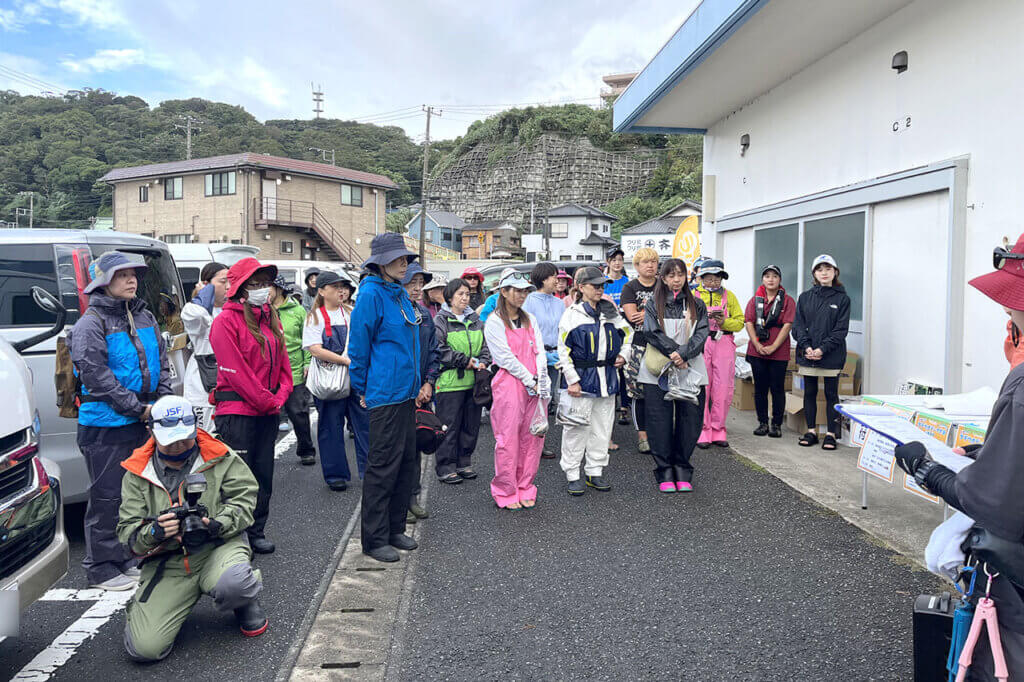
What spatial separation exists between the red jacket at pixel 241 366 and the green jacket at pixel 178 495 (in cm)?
86

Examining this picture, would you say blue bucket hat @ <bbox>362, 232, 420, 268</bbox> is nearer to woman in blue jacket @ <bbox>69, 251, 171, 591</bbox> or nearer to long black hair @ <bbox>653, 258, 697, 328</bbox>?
woman in blue jacket @ <bbox>69, 251, 171, 591</bbox>

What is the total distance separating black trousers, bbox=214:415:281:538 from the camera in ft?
15.5

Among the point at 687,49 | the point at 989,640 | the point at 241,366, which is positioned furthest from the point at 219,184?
the point at 989,640

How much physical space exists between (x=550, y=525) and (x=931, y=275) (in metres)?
4.47

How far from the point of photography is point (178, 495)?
3703 mm

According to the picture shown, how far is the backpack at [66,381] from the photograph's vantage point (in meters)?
4.25

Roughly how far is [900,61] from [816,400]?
3.58 meters

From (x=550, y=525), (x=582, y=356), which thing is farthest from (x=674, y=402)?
(x=550, y=525)

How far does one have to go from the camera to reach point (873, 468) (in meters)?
5.07

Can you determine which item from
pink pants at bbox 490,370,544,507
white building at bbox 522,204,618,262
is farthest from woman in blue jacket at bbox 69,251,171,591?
white building at bbox 522,204,618,262

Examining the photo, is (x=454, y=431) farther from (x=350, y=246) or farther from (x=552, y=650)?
(x=350, y=246)

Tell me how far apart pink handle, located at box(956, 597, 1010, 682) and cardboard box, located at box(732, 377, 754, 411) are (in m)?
7.77

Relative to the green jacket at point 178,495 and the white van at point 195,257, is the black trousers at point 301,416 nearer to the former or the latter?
the green jacket at point 178,495

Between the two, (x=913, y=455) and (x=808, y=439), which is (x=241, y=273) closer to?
(x=913, y=455)
